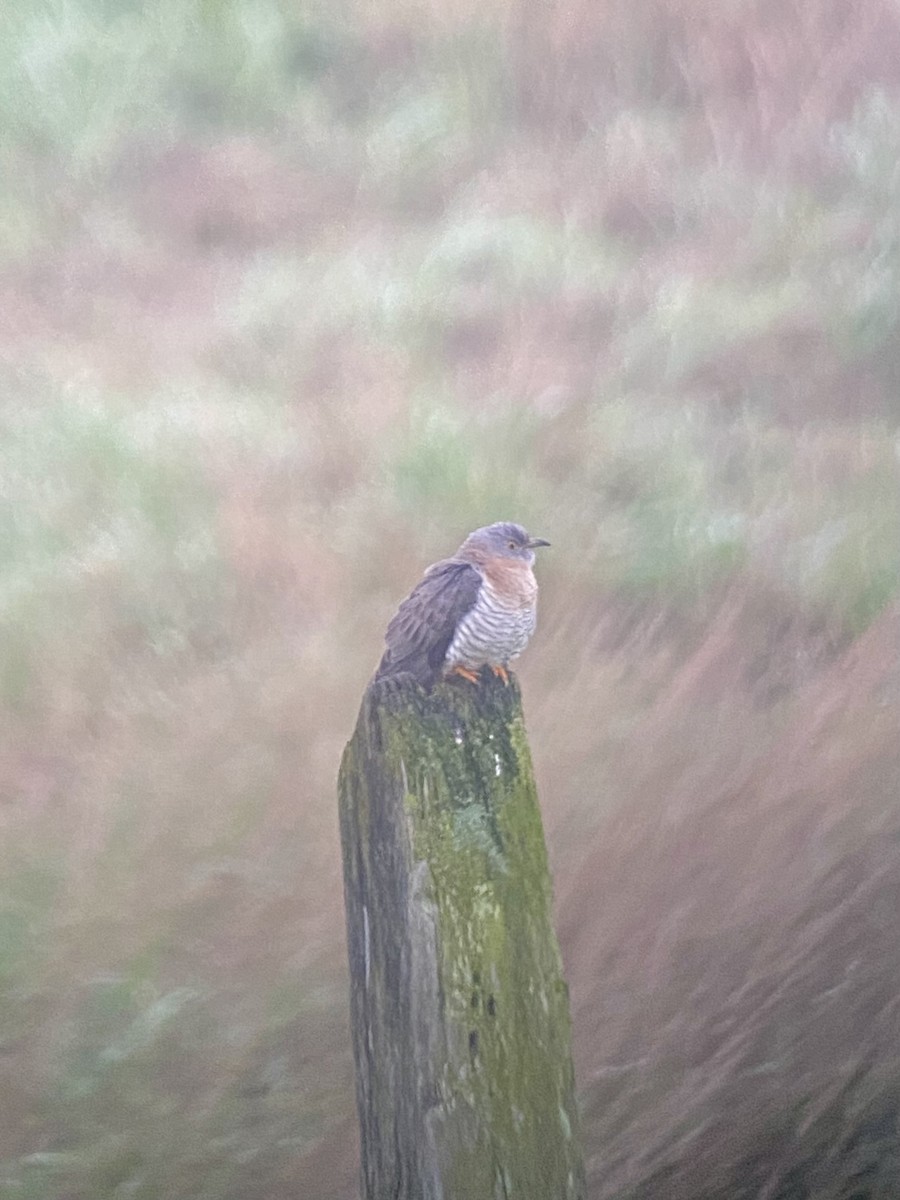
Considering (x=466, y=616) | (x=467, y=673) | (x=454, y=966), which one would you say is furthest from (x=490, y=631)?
(x=454, y=966)

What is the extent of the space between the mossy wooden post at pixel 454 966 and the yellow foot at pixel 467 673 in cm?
9

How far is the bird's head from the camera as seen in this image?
128cm

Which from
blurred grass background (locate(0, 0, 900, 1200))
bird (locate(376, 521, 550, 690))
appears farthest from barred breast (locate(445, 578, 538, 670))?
blurred grass background (locate(0, 0, 900, 1200))

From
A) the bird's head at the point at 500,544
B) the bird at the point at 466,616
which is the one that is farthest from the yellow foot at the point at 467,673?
the bird's head at the point at 500,544

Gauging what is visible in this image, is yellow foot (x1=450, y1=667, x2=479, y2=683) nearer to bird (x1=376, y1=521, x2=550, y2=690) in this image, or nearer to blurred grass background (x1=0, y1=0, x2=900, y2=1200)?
bird (x1=376, y1=521, x2=550, y2=690)

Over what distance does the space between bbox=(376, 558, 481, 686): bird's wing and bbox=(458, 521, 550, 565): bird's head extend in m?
0.05

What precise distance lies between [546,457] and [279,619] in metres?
0.37

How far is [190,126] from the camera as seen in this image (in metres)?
1.28

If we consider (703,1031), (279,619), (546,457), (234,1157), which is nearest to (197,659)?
(279,619)

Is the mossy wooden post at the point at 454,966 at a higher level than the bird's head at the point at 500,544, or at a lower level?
lower

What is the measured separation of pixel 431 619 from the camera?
1158 mm

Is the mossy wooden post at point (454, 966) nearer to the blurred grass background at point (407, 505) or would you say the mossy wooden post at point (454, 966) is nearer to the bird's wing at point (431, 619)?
the bird's wing at point (431, 619)

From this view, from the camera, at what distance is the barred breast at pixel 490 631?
1.12 metres

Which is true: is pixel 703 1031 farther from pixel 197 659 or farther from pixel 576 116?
pixel 576 116
